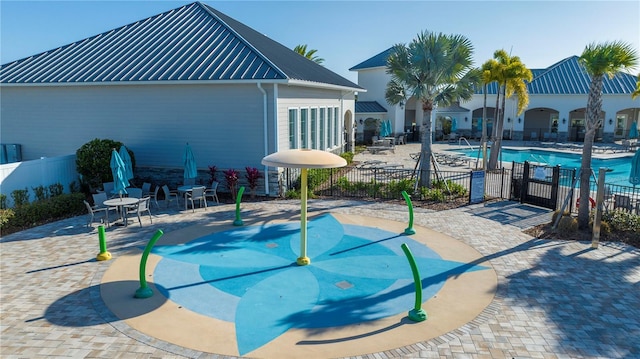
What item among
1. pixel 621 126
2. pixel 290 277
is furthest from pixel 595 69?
pixel 621 126

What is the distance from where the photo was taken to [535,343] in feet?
23.3

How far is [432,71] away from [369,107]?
924 inches

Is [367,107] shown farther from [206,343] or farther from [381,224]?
[206,343]

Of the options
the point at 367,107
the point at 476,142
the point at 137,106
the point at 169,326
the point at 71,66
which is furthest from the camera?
the point at 476,142

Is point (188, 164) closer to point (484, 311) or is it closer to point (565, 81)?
point (484, 311)

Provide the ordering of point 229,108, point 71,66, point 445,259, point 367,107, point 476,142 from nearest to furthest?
point 445,259, point 229,108, point 71,66, point 367,107, point 476,142

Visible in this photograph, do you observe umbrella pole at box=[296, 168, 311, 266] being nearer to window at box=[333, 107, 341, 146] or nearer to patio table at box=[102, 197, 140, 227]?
patio table at box=[102, 197, 140, 227]

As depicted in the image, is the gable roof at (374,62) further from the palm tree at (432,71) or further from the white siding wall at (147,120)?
the white siding wall at (147,120)

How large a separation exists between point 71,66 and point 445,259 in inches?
714

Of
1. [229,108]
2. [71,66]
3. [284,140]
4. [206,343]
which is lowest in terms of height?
[206,343]

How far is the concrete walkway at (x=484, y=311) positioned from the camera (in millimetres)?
6922

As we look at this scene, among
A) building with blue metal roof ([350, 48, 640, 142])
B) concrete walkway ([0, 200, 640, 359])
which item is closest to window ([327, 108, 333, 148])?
concrete walkway ([0, 200, 640, 359])

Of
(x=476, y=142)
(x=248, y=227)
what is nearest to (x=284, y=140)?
(x=248, y=227)

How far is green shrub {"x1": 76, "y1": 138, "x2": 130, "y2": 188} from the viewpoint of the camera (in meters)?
16.5
